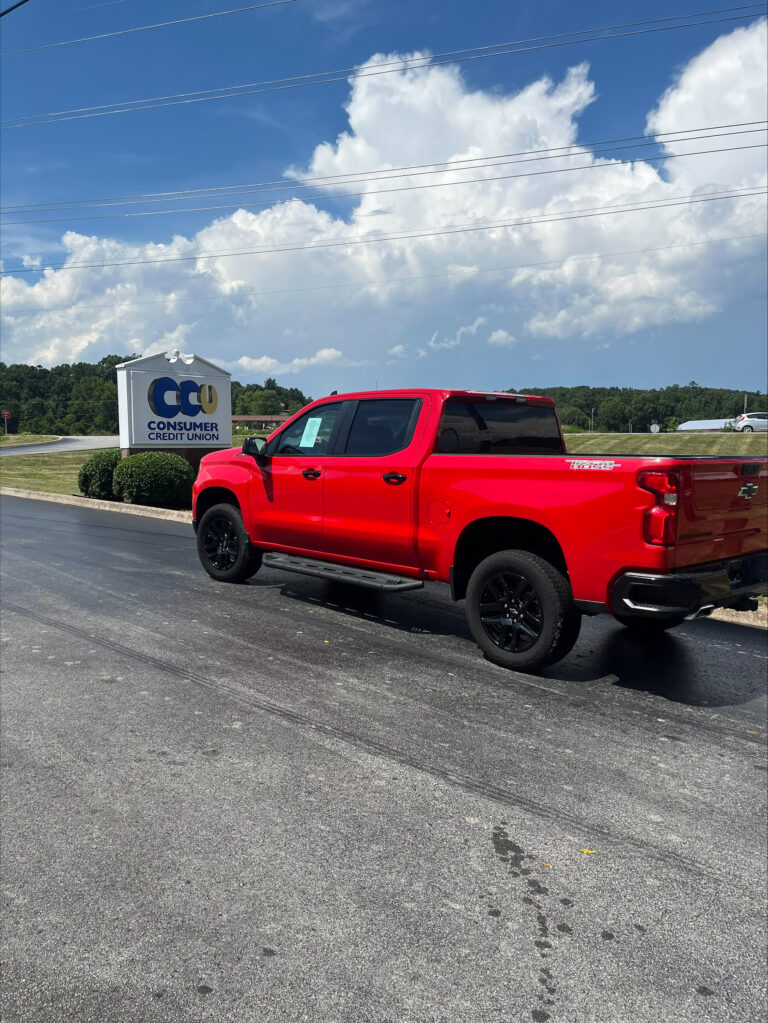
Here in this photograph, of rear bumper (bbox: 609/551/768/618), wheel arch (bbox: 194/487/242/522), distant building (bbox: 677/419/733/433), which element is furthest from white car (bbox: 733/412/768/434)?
rear bumper (bbox: 609/551/768/618)

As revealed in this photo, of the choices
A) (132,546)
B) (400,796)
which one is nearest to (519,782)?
(400,796)

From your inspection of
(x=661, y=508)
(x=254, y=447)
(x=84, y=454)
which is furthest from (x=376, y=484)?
(x=84, y=454)

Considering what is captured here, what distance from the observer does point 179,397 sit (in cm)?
2050

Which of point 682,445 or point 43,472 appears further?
point 682,445

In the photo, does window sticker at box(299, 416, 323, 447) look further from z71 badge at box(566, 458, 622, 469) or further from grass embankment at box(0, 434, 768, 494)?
grass embankment at box(0, 434, 768, 494)

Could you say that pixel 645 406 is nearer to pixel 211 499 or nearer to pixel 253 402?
pixel 253 402

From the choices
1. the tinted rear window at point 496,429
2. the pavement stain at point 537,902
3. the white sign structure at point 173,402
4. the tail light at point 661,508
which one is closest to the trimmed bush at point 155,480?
the white sign structure at point 173,402

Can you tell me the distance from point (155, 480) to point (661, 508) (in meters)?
13.2

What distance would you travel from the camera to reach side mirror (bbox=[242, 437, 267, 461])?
7755 millimetres

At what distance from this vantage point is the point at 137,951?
260 centimetres

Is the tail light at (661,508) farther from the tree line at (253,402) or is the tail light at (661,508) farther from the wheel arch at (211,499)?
the tree line at (253,402)

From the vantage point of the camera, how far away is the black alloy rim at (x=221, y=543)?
27.8 feet

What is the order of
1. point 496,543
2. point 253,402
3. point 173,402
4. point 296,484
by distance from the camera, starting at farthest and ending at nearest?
point 253,402
point 173,402
point 296,484
point 496,543

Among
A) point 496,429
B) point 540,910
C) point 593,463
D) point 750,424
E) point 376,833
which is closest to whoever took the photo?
point 540,910
